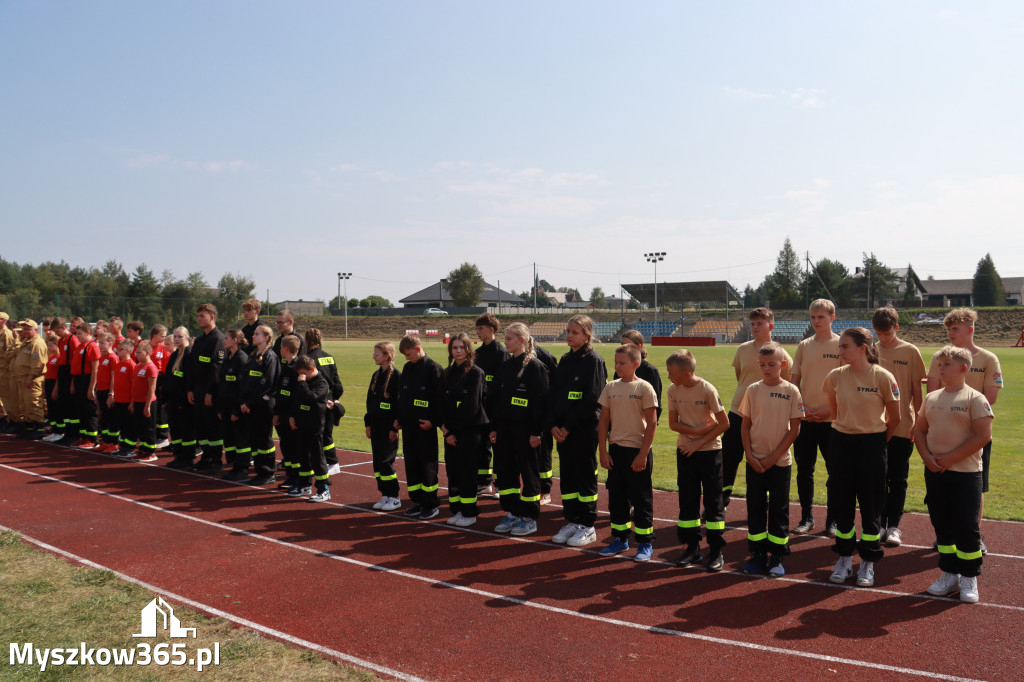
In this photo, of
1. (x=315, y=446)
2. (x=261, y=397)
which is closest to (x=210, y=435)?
(x=261, y=397)

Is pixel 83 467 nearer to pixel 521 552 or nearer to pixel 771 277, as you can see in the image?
pixel 521 552

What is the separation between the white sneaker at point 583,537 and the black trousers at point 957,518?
2.86 m

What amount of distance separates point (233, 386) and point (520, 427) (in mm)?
4664

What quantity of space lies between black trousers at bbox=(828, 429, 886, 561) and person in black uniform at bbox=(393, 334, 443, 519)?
12.8 feet

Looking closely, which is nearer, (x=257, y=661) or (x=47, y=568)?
(x=257, y=661)

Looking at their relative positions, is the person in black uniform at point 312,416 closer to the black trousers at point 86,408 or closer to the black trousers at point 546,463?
the black trousers at point 546,463

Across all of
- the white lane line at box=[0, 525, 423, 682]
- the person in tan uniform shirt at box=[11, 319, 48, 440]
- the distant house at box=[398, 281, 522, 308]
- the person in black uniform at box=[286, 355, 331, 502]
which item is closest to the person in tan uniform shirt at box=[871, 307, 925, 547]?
the white lane line at box=[0, 525, 423, 682]

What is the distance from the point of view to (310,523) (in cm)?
734

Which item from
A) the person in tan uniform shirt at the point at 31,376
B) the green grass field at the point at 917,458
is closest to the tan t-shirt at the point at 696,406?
the green grass field at the point at 917,458

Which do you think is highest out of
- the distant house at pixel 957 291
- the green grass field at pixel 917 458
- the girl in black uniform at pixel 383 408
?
the distant house at pixel 957 291

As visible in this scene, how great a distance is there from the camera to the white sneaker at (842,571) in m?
5.50

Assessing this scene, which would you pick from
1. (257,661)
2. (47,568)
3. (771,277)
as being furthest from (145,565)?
(771,277)

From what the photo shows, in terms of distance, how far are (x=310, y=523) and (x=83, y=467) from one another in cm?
494

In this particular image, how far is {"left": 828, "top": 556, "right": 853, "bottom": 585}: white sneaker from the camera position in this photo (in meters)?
5.50
